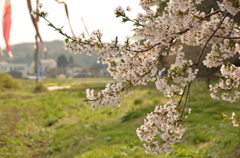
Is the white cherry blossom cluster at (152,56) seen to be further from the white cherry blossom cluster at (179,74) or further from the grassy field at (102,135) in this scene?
the grassy field at (102,135)

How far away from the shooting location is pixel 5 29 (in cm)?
2728

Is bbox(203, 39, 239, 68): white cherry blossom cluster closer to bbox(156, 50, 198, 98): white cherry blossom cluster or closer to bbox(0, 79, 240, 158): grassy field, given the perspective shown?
bbox(156, 50, 198, 98): white cherry blossom cluster

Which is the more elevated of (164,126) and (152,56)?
(152,56)

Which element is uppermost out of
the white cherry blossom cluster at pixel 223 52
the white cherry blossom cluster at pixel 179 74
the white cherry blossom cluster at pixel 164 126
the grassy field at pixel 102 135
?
the white cherry blossom cluster at pixel 223 52

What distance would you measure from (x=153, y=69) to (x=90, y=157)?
473cm

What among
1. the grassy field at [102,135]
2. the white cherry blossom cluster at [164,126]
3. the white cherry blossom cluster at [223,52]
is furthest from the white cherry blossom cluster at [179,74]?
the grassy field at [102,135]

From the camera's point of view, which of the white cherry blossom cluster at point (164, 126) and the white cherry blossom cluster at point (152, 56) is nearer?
the white cherry blossom cluster at point (152, 56)

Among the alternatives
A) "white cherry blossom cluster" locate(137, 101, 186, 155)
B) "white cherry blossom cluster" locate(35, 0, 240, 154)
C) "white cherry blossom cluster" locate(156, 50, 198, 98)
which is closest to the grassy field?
"white cherry blossom cluster" locate(137, 101, 186, 155)

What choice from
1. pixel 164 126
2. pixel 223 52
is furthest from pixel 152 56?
pixel 223 52

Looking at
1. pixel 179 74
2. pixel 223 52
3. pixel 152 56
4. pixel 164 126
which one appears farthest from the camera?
pixel 223 52

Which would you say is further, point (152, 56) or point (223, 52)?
point (223, 52)

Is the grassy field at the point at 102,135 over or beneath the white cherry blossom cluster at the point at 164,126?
beneath

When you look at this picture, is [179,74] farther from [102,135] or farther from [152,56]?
[102,135]

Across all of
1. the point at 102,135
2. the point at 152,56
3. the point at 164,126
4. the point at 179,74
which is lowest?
the point at 102,135
